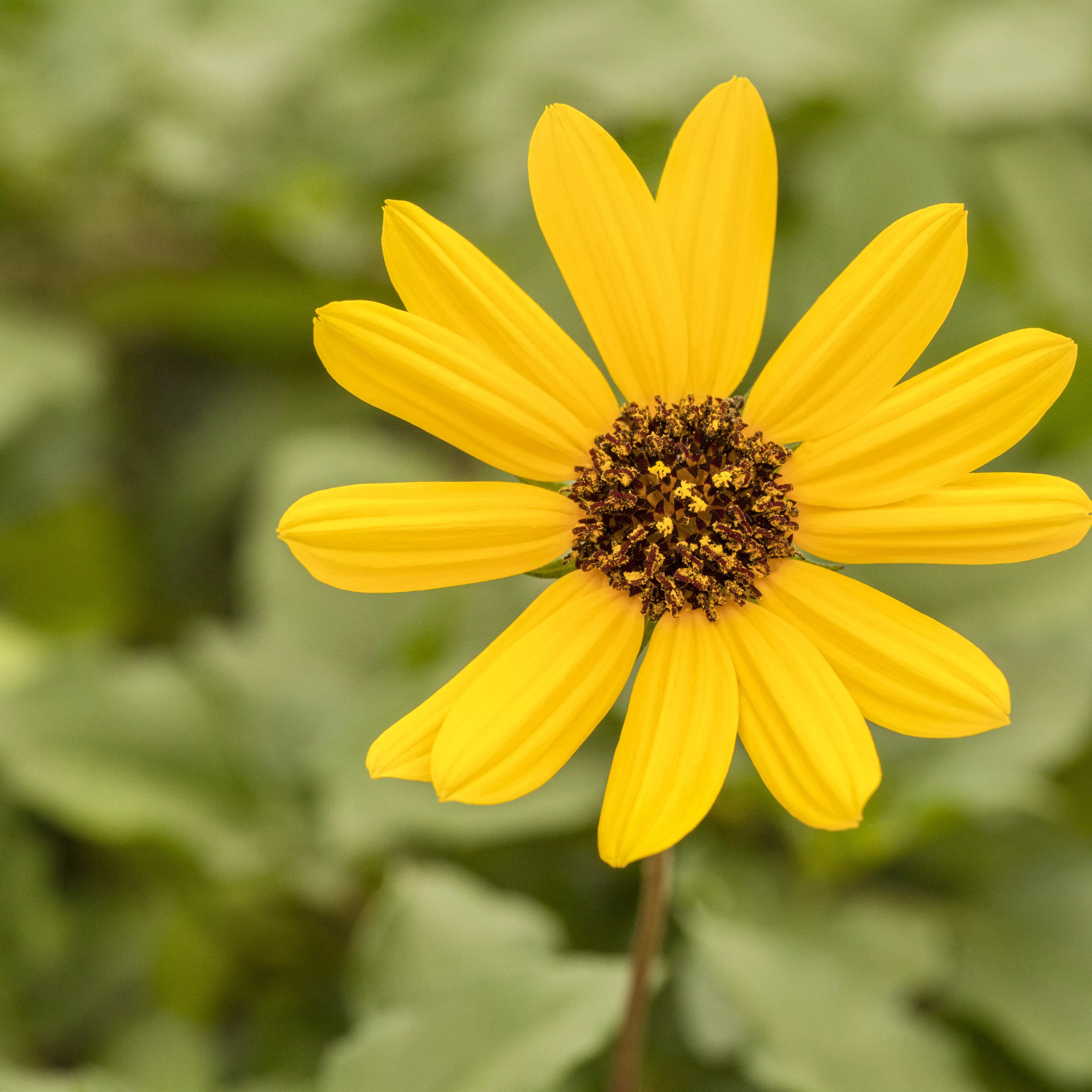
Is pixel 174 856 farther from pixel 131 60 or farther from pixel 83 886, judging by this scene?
pixel 131 60

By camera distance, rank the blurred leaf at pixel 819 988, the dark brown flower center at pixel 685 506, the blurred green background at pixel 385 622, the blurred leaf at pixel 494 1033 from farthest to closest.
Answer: the blurred green background at pixel 385 622 → the blurred leaf at pixel 819 988 → the blurred leaf at pixel 494 1033 → the dark brown flower center at pixel 685 506

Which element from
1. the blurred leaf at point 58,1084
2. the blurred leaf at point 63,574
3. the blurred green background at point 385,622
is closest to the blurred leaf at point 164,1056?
the blurred green background at point 385,622

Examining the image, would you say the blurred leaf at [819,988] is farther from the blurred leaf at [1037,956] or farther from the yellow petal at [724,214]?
the yellow petal at [724,214]

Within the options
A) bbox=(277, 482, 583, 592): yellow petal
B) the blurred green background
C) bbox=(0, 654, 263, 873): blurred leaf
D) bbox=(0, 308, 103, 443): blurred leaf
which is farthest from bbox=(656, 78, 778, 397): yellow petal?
bbox=(0, 308, 103, 443): blurred leaf

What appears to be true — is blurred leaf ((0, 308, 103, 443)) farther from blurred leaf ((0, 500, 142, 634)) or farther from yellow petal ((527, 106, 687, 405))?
yellow petal ((527, 106, 687, 405))

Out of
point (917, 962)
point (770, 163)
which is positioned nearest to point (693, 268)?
point (770, 163)

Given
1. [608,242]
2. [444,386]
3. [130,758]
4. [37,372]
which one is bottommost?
[130,758]

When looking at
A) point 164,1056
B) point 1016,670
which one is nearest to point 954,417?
point 1016,670

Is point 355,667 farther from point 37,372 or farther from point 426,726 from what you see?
point 426,726
